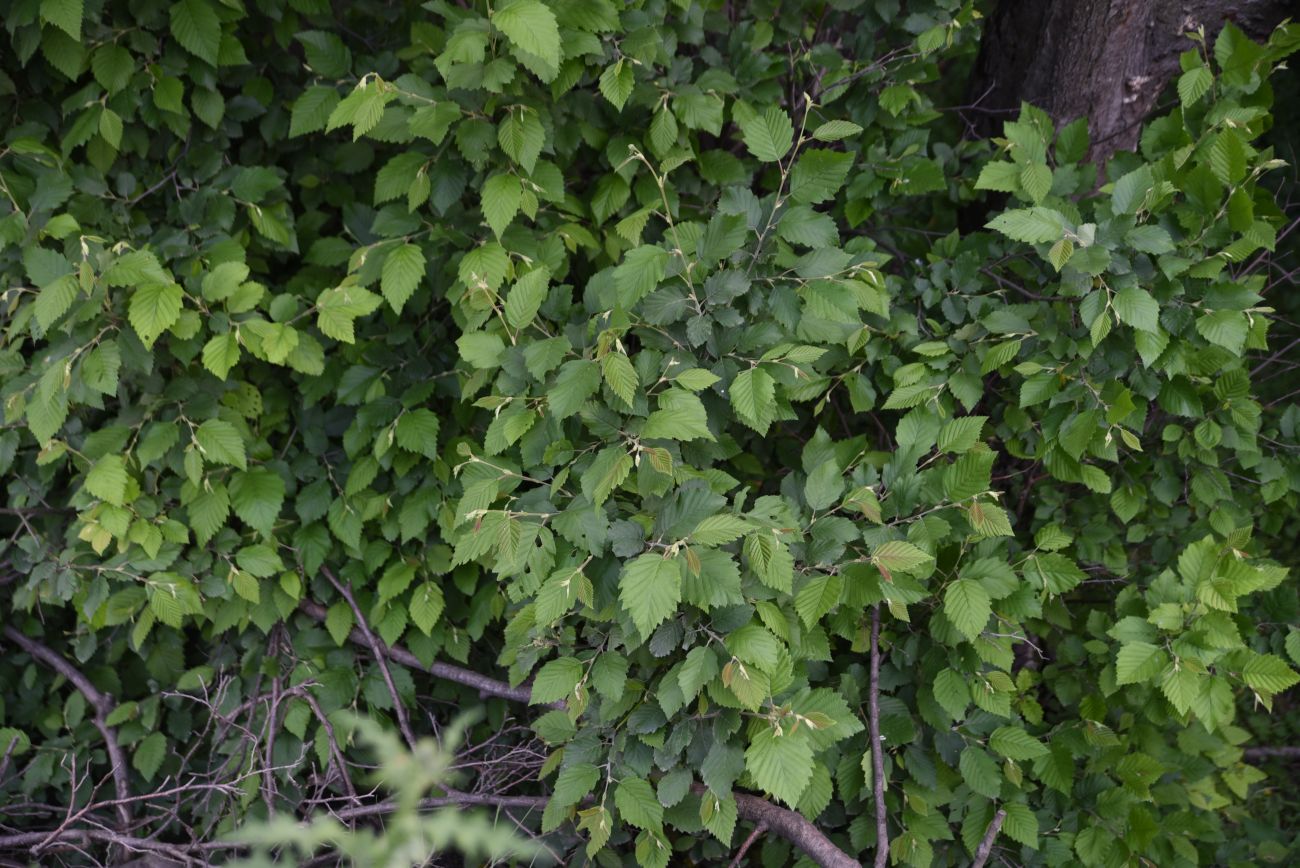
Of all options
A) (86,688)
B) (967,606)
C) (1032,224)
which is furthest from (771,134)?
(86,688)

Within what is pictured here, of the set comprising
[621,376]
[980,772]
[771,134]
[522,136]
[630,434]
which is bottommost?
[980,772]

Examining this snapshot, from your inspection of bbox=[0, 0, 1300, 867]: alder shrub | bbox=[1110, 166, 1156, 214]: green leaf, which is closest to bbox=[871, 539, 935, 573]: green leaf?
bbox=[0, 0, 1300, 867]: alder shrub

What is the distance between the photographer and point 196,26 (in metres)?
2.44

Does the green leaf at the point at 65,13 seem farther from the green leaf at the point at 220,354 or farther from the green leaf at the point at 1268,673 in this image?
the green leaf at the point at 1268,673

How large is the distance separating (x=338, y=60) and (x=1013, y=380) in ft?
6.66

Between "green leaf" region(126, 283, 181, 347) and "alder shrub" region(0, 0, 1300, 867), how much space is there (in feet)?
0.05

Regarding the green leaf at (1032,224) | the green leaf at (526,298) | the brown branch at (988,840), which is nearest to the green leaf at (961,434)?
the green leaf at (1032,224)

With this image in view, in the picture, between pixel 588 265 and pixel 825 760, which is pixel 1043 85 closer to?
pixel 588 265

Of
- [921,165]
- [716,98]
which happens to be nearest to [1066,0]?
[921,165]

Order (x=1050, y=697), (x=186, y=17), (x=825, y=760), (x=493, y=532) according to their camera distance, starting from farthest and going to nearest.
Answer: (x=1050, y=697)
(x=186, y=17)
(x=825, y=760)
(x=493, y=532)

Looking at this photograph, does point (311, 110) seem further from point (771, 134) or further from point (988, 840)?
point (988, 840)

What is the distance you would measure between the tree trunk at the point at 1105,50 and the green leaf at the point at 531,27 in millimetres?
1567

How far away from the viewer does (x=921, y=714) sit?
2281 mm

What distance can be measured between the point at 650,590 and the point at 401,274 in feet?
3.80
